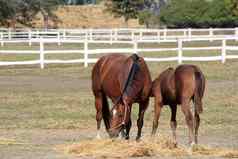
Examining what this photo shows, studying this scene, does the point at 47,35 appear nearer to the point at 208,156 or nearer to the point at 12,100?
the point at 12,100

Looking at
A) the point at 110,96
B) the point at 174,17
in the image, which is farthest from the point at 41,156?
the point at 174,17

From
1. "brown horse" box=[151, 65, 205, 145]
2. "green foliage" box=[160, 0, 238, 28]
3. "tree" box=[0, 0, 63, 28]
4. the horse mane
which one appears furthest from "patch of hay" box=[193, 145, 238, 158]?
"green foliage" box=[160, 0, 238, 28]

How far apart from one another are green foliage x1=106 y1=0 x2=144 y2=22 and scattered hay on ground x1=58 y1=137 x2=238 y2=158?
88152mm

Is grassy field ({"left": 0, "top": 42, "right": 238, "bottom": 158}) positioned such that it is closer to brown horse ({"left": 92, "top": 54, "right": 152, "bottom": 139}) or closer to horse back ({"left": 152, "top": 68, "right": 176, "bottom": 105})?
brown horse ({"left": 92, "top": 54, "right": 152, "bottom": 139})

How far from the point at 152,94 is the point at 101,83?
111cm

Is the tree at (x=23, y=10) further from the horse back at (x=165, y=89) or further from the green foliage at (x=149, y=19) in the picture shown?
the horse back at (x=165, y=89)

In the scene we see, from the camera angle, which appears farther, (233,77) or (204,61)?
(204,61)

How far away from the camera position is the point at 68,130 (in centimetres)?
1686

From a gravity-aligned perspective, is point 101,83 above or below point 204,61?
above

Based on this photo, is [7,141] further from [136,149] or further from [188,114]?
[188,114]

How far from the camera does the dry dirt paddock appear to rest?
45.3 feet

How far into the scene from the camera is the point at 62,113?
19.8 meters

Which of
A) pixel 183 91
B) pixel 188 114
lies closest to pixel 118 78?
pixel 183 91

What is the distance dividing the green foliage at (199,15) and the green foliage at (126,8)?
16082mm
